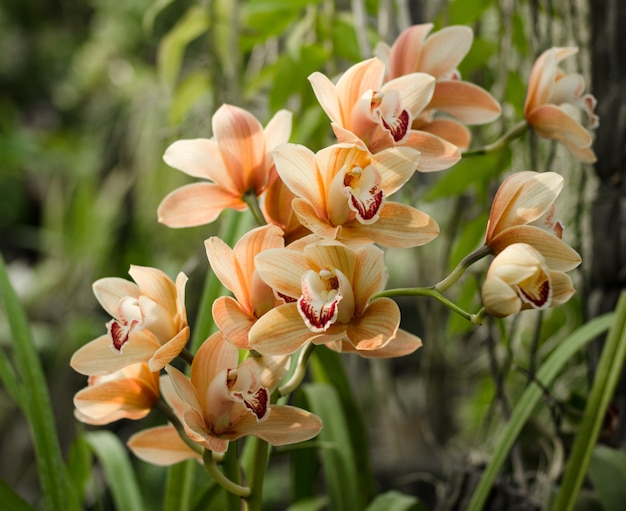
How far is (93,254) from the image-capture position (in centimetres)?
260

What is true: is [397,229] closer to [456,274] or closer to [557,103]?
[456,274]

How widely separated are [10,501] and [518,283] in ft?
1.38

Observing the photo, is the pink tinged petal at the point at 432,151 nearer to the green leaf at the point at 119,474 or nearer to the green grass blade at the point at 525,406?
the green grass blade at the point at 525,406

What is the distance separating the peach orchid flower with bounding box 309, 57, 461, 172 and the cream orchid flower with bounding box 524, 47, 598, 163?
118 mm

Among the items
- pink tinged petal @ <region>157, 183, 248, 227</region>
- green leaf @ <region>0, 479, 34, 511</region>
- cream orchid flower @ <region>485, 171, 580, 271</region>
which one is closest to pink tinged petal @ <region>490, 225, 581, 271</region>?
cream orchid flower @ <region>485, 171, 580, 271</region>

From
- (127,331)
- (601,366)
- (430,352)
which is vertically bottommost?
(430,352)

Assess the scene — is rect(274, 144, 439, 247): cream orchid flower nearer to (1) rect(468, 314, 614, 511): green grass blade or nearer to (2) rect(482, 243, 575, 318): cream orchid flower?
(2) rect(482, 243, 575, 318): cream orchid flower

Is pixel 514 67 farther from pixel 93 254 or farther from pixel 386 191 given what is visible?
pixel 93 254

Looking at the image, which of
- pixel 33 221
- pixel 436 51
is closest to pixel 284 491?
pixel 436 51

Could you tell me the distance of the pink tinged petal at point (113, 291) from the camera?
17.9 inches

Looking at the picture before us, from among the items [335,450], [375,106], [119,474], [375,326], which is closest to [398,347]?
[375,326]

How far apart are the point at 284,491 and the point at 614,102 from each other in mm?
2139

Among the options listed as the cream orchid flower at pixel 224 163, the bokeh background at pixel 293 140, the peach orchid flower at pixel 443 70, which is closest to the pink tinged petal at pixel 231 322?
the cream orchid flower at pixel 224 163

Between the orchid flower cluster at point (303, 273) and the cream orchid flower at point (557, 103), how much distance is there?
0.39 feet
